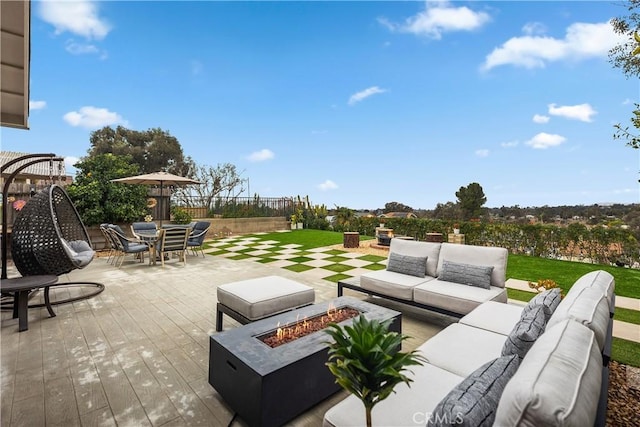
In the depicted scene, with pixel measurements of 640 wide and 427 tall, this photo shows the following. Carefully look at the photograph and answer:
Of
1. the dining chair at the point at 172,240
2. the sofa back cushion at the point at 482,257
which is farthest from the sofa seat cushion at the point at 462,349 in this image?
the dining chair at the point at 172,240

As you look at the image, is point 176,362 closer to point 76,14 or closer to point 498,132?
point 76,14

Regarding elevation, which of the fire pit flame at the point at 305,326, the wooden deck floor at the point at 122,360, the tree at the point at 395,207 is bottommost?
the wooden deck floor at the point at 122,360

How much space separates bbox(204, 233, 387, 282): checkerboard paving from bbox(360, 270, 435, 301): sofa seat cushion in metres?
1.59

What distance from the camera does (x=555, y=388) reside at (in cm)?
77

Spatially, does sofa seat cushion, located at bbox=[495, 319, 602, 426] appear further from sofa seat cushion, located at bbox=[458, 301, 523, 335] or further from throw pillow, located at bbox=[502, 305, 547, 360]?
sofa seat cushion, located at bbox=[458, 301, 523, 335]

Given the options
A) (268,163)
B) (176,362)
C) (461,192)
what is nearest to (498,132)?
(461,192)

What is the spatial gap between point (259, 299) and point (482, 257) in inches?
104

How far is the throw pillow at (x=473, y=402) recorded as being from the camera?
0.92 meters

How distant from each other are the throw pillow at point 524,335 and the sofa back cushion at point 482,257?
201 centimetres

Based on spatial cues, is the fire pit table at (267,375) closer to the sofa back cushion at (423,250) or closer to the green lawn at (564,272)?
the sofa back cushion at (423,250)

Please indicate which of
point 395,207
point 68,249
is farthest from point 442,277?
point 395,207

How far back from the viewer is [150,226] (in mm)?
8148

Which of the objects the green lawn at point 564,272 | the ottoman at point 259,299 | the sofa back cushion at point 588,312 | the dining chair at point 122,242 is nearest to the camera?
the sofa back cushion at point 588,312

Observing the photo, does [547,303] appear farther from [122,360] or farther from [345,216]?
[345,216]
